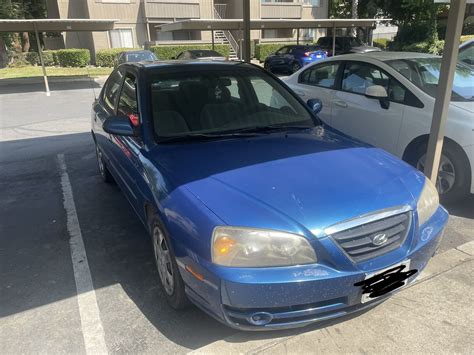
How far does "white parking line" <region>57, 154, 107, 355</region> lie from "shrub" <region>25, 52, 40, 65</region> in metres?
29.4

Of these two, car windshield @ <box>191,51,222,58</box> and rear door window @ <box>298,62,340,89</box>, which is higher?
rear door window @ <box>298,62,340,89</box>

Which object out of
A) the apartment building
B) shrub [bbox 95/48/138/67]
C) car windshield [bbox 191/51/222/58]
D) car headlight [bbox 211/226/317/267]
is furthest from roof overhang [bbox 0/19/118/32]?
car headlight [bbox 211/226/317/267]

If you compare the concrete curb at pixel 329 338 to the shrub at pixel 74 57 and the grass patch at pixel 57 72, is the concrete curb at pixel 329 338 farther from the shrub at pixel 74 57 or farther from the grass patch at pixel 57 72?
the shrub at pixel 74 57

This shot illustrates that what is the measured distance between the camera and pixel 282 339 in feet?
8.06

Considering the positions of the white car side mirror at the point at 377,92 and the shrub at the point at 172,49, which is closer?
the white car side mirror at the point at 377,92

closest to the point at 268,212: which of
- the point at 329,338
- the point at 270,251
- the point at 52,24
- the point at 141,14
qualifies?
the point at 270,251

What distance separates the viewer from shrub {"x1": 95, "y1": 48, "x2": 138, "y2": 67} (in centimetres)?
2569

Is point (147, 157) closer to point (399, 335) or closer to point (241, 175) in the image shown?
point (241, 175)

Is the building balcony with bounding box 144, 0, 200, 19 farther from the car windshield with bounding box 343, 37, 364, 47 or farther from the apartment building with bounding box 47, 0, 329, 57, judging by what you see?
the car windshield with bounding box 343, 37, 364, 47

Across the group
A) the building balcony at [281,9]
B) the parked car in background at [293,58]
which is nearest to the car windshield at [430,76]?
the parked car in background at [293,58]

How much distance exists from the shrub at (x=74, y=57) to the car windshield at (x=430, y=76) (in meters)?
24.6

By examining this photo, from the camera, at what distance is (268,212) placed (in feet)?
7.17

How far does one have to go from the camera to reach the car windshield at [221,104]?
326 cm

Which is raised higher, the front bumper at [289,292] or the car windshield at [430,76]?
the car windshield at [430,76]
